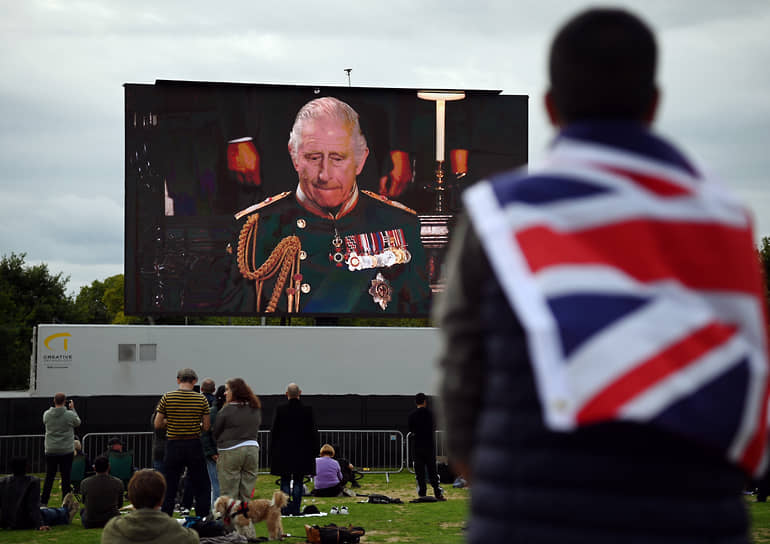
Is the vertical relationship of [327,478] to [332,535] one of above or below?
below

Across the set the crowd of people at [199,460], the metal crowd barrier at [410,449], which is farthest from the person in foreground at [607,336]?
the metal crowd barrier at [410,449]

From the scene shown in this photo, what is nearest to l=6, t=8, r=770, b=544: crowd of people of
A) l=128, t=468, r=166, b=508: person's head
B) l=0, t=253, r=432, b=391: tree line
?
l=128, t=468, r=166, b=508: person's head

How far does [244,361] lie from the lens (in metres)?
22.7

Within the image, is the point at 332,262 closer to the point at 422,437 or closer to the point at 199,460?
the point at 422,437

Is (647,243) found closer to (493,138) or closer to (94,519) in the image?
(94,519)

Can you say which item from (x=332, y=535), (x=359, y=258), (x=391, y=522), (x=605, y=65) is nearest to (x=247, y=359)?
(x=359, y=258)

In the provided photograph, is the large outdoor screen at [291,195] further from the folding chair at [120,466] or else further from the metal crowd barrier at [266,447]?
the folding chair at [120,466]

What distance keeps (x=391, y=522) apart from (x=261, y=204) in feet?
40.0

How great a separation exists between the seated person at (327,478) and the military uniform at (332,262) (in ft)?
26.7

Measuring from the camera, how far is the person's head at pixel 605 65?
5.65 ft

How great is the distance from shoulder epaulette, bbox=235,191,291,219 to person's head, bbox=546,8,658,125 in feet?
71.7

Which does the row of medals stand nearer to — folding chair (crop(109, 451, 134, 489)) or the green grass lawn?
the green grass lawn

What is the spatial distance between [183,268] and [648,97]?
21.7 metres

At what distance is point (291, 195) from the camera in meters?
23.5
